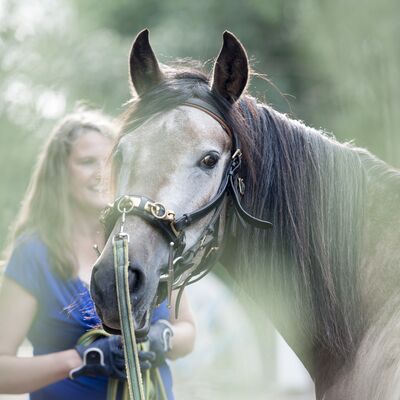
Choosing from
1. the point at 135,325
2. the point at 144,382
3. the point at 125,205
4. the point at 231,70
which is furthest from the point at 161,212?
the point at 144,382

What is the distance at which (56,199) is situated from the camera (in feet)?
12.7

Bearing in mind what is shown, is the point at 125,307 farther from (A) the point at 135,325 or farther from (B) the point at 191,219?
(B) the point at 191,219

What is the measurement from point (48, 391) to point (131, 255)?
1.31 meters

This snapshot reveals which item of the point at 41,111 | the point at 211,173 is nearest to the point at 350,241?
the point at 211,173

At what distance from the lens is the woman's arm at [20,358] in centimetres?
350

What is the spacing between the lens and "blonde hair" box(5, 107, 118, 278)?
373 centimetres

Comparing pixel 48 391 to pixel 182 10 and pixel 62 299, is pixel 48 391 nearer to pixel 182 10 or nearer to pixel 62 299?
pixel 62 299

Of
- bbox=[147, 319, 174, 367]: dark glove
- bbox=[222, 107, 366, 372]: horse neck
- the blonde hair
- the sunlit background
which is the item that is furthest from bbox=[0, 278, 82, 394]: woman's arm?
the sunlit background

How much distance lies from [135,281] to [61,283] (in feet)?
3.63

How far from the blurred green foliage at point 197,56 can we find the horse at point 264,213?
6474 millimetres

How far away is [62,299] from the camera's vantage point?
3611 millimetres

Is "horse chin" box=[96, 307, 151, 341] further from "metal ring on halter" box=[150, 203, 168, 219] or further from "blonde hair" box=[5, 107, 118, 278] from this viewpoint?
"blonde hair" box=[5, 107, 118, 278]

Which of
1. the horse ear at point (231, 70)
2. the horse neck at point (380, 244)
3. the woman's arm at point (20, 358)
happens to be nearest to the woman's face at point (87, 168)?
the woman's arm at point (20, 358)

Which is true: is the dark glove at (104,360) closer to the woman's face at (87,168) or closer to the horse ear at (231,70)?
the woman's face at (87,168)
